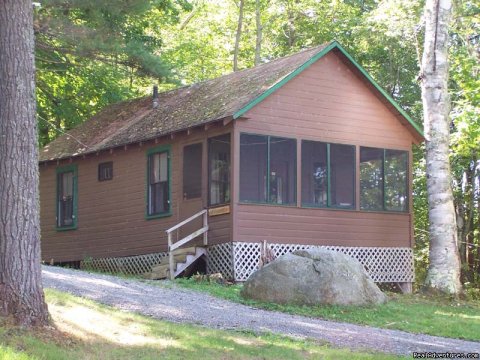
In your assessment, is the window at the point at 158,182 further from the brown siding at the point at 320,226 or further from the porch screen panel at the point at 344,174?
the porch screen panel at the point at 344,174

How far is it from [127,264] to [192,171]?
3162mm

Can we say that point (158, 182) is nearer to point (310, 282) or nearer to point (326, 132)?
point (326, 132)

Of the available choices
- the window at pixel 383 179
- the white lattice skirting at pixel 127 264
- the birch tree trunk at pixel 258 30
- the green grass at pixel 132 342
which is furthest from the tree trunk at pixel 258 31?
the green grass at pixel 132 342

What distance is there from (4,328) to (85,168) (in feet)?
42.3

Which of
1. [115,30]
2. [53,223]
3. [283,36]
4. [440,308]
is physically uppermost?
[283,36]

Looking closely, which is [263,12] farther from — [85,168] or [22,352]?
[22,352]

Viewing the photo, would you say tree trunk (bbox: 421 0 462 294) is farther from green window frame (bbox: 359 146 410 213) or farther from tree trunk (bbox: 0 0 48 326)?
tree trunk (bbox: 0 0 48 326)

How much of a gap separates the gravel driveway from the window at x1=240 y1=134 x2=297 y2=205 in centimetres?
399

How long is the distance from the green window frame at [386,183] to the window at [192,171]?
159 inches

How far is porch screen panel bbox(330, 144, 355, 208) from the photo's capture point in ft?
60.6

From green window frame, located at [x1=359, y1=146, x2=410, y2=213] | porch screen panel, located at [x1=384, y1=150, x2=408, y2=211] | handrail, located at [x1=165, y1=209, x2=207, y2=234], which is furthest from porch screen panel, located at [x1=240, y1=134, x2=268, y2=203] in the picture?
porch screen panel, located at [x1=384, y1=150, x2=408, y2=211]

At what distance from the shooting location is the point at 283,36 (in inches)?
1347

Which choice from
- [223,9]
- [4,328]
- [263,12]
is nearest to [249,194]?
[4,328]

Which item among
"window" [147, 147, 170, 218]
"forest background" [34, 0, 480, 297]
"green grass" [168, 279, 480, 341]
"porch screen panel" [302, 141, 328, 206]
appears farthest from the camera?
"forest background" [34, 0, 480, 297]
